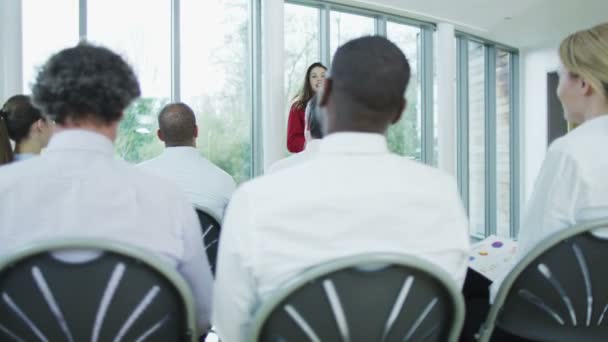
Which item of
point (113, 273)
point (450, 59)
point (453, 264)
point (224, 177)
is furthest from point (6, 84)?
point (450, 59)

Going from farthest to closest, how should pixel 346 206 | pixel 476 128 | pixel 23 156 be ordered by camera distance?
pixel 476 128, pixel 23 156, pixel 346 206

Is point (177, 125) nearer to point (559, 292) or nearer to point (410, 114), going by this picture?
point (559, 292)

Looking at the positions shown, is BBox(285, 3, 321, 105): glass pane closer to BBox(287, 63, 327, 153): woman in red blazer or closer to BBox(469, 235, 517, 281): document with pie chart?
BBox(287, 63, 327, 153): woman in red blazer

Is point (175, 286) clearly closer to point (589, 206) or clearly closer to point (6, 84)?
point (589, 206)

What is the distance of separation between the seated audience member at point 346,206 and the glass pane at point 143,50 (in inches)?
131

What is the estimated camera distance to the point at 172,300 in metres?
0.90

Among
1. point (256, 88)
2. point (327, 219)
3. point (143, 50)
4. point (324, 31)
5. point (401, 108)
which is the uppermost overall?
point (324, 31)

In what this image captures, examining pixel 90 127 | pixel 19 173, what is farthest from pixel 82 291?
pixel 90 127

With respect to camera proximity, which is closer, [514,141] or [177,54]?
[177,54]

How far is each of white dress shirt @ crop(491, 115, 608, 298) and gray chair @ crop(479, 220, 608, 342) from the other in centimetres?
7

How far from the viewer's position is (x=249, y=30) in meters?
4.72

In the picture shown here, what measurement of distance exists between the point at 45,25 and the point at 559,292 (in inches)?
149

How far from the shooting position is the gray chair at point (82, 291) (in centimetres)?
81

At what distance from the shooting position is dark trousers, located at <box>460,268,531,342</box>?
4.50 feet
